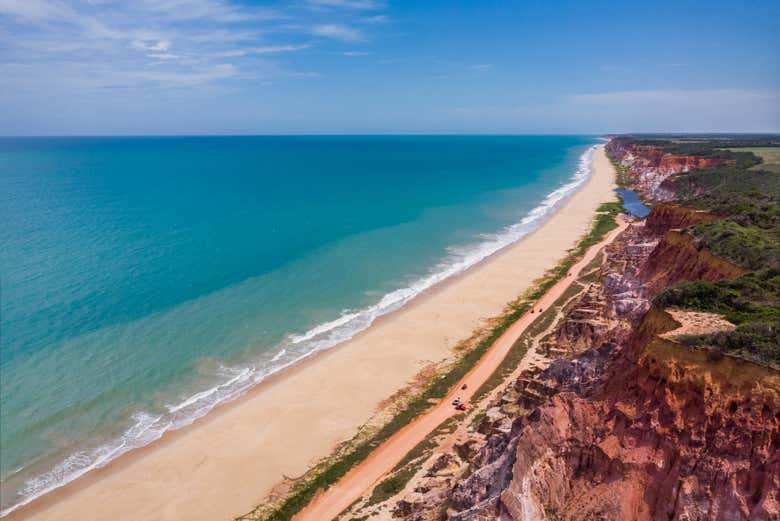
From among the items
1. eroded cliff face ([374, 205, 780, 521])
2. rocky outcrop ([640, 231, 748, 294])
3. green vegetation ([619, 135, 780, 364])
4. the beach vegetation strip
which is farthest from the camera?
rocky outcrop ([640, 231, 748, 294])

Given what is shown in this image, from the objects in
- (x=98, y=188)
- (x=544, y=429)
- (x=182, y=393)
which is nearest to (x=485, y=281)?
(x=182, y=393)

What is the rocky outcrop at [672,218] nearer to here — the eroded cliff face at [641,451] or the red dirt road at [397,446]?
the red dirt road at [397,446]

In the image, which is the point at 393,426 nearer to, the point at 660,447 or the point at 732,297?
the point at 660,447

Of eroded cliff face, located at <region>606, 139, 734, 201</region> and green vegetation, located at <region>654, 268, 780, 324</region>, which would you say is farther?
eroded cliff face, located at <region>606, 139, 734, 201</region>

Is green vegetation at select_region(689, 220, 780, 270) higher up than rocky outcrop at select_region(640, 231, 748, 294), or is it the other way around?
green vegetation at select_region(689, 220, 780, 270)

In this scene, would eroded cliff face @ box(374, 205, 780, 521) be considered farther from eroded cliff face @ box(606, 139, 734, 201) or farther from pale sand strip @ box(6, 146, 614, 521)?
eroded cliff face @ box(606, 139, 734, 201)

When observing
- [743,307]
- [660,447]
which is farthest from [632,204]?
[660,447]

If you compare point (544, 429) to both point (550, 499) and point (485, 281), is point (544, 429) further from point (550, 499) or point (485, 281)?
point (485, 281)

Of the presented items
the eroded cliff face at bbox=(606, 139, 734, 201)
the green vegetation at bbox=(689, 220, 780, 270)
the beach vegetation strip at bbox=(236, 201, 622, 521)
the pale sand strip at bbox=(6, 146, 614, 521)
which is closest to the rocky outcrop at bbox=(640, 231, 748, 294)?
the green vegetation at bbox=(689, 220, 780, 270)

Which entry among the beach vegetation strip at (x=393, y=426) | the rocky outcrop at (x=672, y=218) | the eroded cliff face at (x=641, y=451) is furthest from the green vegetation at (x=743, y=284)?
the beach vegetation strip at (x=393, y=426)
